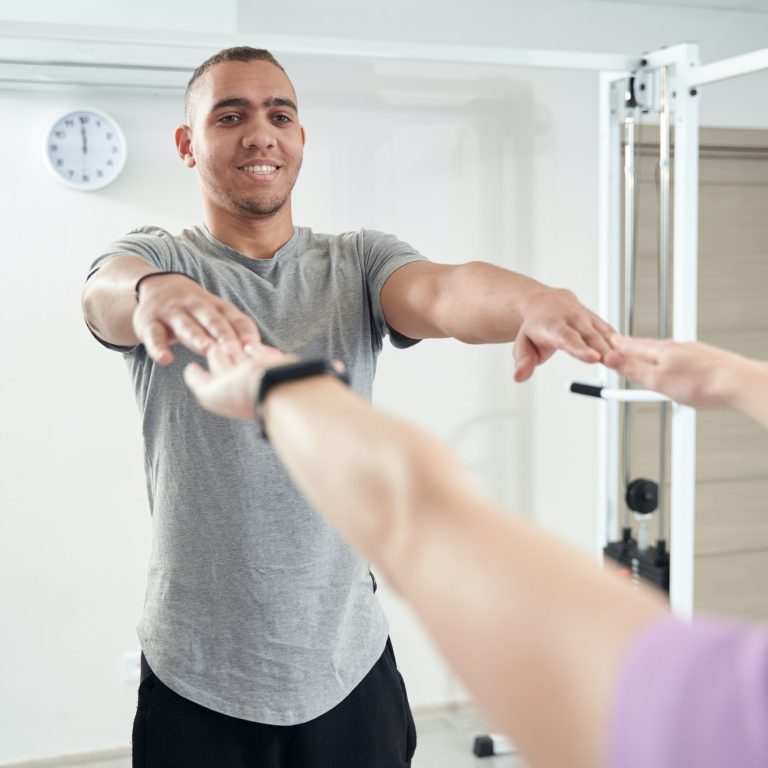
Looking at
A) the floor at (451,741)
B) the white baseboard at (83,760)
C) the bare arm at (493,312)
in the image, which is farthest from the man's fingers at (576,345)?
the white baseboard at (83,760)

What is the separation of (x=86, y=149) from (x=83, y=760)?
2.01m

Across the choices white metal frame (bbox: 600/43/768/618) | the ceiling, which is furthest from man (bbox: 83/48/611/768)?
the ceiling

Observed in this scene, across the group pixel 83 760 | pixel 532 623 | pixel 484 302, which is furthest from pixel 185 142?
pixel 83 760

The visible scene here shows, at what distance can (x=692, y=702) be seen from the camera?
13.1 inches

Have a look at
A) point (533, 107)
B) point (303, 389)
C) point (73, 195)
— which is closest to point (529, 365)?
point (303, 389)

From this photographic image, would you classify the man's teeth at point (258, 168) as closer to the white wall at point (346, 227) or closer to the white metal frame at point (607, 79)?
the white metal frame at point (607, 79)

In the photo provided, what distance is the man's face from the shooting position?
5.24 feet

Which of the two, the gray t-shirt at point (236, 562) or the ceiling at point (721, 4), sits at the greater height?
the ceiling at point (721, 4)

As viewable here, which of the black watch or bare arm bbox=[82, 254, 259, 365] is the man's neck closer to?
bare arm bbox=[82, 254, 259, 365]

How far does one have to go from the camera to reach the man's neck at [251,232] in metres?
1.62

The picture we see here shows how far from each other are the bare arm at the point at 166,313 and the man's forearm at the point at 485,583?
393mm

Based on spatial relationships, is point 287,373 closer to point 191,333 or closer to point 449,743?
point 191,333

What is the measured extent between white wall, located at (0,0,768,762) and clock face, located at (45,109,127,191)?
0.15 ft

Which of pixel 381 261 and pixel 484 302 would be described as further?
pixel 381 261
